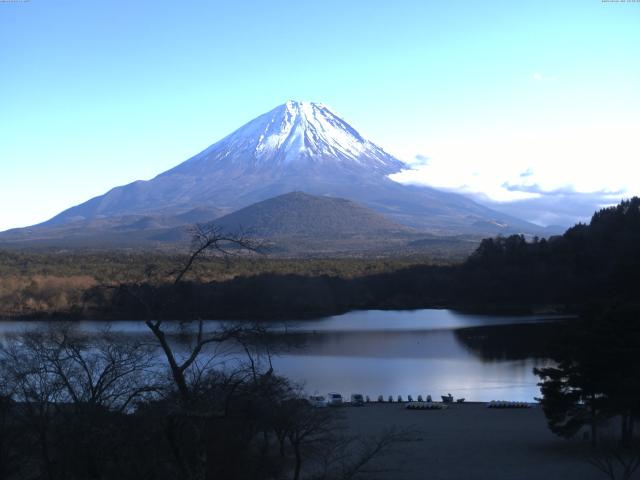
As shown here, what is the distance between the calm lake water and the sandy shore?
1.82m

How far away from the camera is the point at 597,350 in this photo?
30.6 feet

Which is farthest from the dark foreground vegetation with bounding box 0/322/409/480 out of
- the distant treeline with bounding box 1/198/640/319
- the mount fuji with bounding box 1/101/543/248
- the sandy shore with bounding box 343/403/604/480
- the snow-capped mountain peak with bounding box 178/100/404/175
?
the snow-capped mountain peak with bounding box 178/100/404/175

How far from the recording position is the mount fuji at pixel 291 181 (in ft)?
319

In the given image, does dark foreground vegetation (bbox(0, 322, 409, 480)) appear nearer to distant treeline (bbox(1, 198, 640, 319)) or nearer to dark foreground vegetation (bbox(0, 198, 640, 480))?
dark foreground vegetation (bbox(0, 198, 640, 480))

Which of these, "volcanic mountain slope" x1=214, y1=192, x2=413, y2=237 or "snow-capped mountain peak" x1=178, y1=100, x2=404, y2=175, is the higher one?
"snow-capped mountain peak" x1=178, y1=100, x2=404, y2=175

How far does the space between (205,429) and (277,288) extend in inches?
1080

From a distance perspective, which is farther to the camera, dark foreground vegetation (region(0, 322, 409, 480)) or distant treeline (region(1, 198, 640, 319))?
distant treeline (region(1, 198, 640, 319))

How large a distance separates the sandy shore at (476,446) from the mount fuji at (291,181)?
79491 mm

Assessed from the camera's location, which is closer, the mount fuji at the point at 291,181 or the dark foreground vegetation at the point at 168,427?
the dark foreground vegetation at the point at 168,427

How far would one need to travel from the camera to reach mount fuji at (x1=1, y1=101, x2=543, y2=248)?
97.2 metres

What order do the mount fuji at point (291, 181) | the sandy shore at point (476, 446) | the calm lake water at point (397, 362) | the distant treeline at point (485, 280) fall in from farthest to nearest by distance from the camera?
the mount fuji at point (291, 181), the distant treeline at point (485, 280), the calm lake water at point (397, 362), the sandy shore at point (476, 446)

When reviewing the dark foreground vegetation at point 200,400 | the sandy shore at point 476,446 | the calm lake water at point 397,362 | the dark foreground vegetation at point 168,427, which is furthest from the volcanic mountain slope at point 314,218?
the dark foreground vegetation at point 168,427

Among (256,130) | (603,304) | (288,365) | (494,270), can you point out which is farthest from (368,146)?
(603,304)

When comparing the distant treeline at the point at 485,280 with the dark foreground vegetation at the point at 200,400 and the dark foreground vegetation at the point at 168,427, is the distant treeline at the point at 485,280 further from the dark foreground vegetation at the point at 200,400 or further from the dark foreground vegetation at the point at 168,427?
the dark foreground vegetation at the point at 168,427
